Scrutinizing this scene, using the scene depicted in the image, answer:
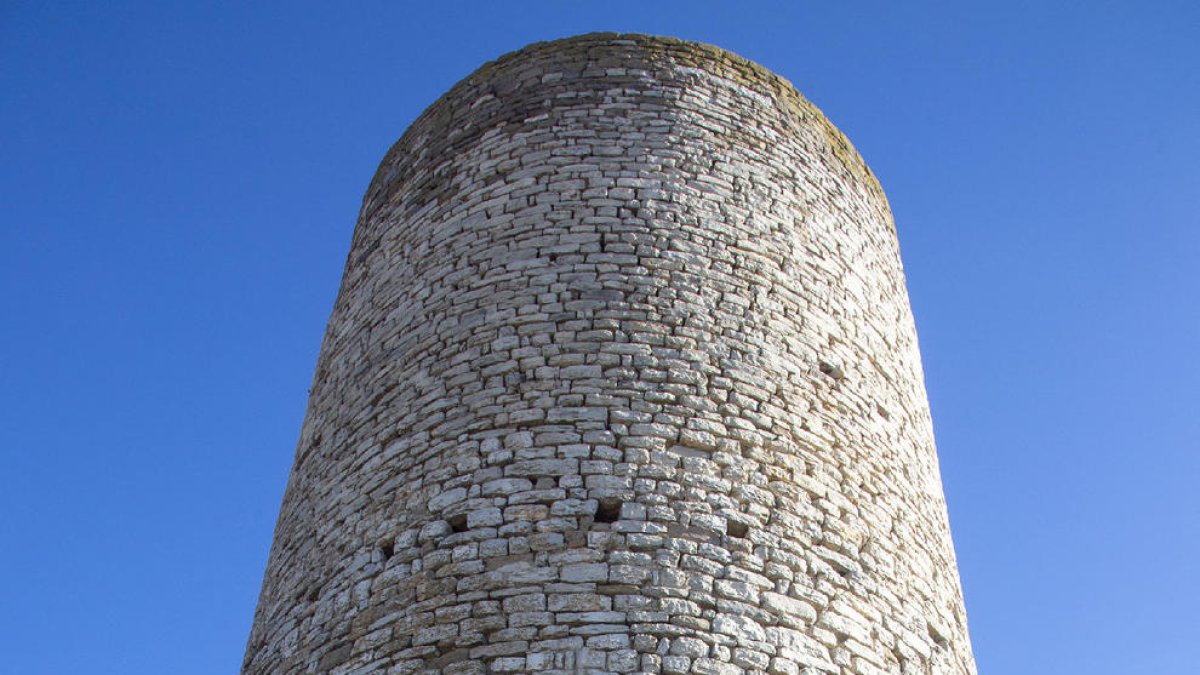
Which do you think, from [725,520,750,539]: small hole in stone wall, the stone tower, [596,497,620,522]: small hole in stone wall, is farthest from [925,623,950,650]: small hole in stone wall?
[596,497,620,522]: small hole in stone wall

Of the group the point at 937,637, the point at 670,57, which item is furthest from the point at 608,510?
the point at 670,57

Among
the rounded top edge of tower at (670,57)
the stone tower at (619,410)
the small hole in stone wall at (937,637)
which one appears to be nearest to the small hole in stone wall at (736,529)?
the stone tower at (619,410)

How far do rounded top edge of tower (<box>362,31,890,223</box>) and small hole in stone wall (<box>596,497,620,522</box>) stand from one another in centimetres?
352

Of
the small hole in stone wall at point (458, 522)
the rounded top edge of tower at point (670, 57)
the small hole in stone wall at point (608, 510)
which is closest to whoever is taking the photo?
the small hole in stone wall at point (608, 510)

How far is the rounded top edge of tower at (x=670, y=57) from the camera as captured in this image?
6.98 metres

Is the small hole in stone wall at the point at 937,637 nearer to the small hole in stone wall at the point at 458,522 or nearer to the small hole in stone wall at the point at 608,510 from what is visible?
the small hole in stone wall at the point at 608,510

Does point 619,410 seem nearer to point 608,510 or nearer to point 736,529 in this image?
point 608,510

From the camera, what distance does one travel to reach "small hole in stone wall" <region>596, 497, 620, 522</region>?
467 cm

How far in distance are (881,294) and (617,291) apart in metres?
2.21

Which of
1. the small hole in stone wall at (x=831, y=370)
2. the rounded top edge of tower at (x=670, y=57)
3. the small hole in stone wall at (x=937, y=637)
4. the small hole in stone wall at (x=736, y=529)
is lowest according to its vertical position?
the small hole in stone wall at (x=937, y=637)

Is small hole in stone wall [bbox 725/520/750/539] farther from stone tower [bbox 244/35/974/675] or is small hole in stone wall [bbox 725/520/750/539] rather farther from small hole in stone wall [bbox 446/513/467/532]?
small hole in stone wall [bbox 446/513/467/532]

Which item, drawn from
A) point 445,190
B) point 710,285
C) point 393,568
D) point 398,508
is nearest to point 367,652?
point 393,568

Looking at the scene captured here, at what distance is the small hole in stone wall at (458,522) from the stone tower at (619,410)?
0.02 meters

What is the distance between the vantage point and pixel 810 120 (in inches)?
287
